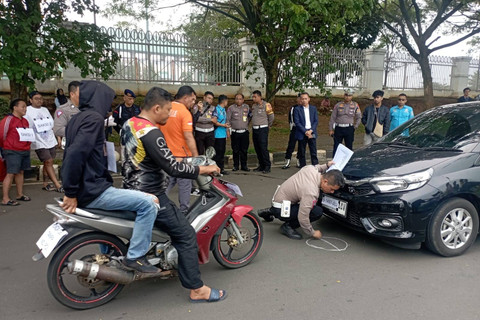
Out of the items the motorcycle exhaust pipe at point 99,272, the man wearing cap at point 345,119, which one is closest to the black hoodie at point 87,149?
the motorcycle exhaust pipe at point 99,272

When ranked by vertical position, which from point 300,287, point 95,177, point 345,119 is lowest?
point 300,287

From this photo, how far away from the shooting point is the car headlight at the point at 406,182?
160 inches

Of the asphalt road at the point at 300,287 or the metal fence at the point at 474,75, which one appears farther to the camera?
the metal fence at the point at 474,75

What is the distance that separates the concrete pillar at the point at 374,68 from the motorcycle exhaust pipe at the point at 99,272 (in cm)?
1693

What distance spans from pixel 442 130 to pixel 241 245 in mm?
3002

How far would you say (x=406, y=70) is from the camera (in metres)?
19.2

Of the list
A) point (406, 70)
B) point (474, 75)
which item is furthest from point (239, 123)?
point (474, 75)

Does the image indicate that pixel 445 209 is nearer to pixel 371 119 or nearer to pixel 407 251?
pixel 407 251

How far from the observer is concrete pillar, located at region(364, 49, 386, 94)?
17812mm

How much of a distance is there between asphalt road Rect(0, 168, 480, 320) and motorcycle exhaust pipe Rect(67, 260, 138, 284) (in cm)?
29

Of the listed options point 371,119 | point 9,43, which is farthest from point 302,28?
point 9,43

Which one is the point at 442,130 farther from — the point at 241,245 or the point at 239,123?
the point at 239,123

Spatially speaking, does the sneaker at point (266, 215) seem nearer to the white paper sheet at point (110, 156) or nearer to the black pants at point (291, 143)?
the white paper sheet at point (110, 156)

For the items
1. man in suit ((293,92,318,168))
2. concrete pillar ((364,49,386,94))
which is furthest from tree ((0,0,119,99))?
concrete pillar ((364,49,386,94))
